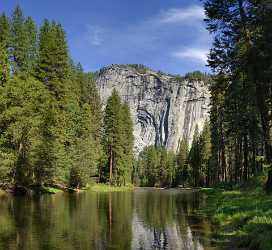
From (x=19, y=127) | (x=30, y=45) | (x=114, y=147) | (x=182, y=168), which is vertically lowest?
(x=182, y=168)

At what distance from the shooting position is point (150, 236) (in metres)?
14.9

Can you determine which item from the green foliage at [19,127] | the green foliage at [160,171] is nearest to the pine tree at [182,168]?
the green foliage at [160,171]

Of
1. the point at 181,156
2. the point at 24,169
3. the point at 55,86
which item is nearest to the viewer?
the point at 24,169

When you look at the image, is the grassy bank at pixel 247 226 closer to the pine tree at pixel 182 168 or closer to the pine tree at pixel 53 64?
the pine tree at pixel 53 64

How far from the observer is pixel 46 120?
150ft

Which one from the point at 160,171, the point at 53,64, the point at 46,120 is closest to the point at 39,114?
the point at 46,120

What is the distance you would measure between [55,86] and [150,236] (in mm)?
39226

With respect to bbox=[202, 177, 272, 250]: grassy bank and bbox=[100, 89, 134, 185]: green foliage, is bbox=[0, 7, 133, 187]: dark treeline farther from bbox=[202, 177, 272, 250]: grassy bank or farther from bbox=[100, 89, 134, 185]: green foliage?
bbox=[202, 177, 272, 250]: grassy bank

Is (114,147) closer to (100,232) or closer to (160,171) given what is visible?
(100,232)

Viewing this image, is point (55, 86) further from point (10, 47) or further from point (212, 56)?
point (212, 56)

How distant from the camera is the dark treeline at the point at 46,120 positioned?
35844 mm

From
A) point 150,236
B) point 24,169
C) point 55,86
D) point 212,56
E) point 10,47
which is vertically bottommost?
point 150,236

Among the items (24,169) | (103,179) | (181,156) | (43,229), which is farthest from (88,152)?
(181,156)

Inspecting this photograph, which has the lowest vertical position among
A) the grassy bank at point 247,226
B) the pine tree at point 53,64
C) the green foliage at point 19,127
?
the grassy bank at point 247,226
